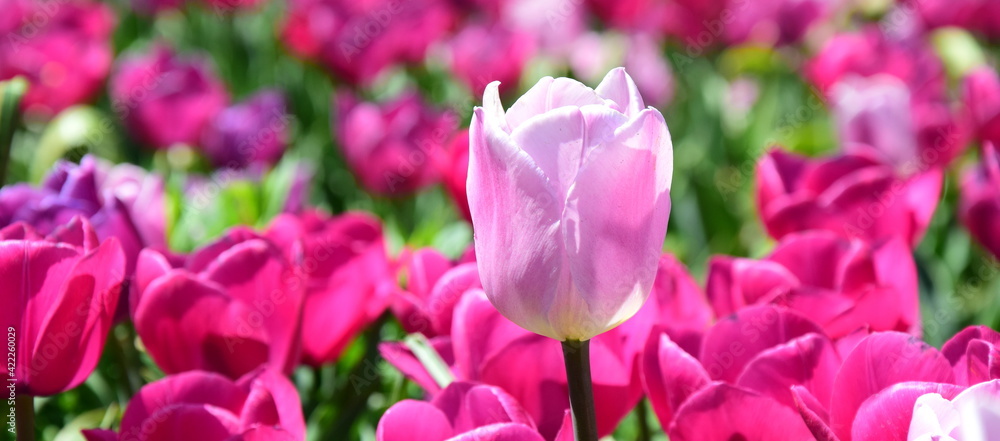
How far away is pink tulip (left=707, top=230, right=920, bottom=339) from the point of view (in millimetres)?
630

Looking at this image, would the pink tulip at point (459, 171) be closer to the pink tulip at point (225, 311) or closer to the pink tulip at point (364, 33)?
the pink tulip at point (225, 311)

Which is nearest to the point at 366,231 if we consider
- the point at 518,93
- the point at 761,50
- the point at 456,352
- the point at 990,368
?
the point at 456,352

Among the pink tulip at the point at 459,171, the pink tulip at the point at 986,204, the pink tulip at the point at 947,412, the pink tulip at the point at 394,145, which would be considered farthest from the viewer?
the pink tulip at the point at 394,145

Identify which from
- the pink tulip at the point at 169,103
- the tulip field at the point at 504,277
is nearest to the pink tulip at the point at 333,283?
the tulip field at the point at 504,277

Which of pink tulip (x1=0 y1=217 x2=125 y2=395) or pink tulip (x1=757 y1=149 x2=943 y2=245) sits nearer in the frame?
pink tulip (x1=0 y1=217 x2=125 y2=395)

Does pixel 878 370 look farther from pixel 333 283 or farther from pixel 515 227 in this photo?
pixel 333 283

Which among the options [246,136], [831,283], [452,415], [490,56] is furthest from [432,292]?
[490,56]

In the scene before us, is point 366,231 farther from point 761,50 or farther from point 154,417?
point 761,50

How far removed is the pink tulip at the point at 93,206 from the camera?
2.37 feet

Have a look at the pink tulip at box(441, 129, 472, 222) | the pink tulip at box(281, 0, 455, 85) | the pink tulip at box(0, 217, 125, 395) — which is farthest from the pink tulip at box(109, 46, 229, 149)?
the pink tulip at box(0, 217, 125, 395)

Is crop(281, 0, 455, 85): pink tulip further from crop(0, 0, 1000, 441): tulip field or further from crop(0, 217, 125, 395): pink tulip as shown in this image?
crop(0, 217, 125, 395): pink tulip

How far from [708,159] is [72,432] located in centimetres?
121

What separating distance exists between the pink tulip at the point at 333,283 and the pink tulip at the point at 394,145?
582mm

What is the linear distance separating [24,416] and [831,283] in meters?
0.54
